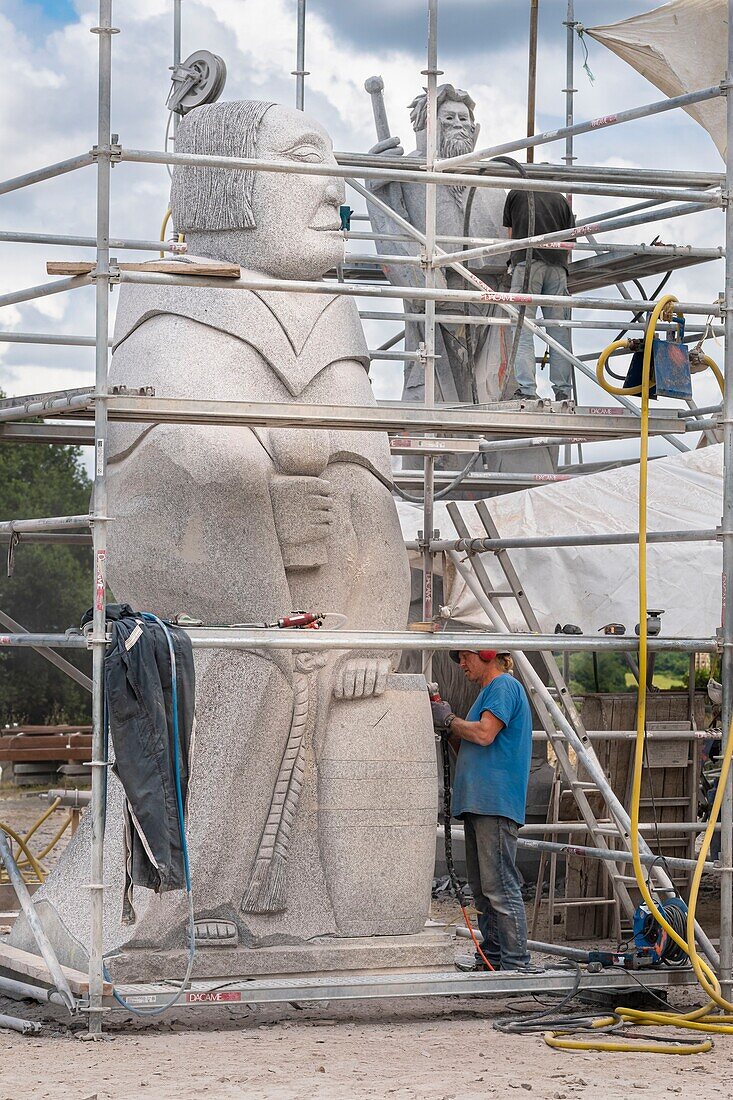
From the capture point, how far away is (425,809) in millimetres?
7523

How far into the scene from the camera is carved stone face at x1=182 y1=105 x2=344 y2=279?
7.70 m

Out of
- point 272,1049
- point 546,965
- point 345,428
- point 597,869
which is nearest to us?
point 272,1049

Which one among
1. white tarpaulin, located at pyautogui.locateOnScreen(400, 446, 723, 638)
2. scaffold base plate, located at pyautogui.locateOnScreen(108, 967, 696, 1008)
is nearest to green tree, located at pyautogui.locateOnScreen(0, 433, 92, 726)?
white tarpaulin, located at pyautogui.locateOnScreen(400, 446, 723, 638)

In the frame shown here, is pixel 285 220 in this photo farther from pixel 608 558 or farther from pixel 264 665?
pixel 608 558

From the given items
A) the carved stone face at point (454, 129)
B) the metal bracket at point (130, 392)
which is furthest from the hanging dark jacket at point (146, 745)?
the carved stone face at point (454, 129)

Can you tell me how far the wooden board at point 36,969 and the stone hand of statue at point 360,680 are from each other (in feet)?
5.51

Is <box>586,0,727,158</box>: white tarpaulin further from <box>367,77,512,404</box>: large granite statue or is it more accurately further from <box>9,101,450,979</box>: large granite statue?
<box>9,101,450,979</box>: large granite statue

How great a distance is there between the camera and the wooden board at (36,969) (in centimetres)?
639

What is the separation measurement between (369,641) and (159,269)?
68.3 inches

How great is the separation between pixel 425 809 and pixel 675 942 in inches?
49.2

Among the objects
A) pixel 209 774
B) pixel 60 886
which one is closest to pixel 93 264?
pixel 209 774

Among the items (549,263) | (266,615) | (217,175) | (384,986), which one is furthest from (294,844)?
(549,263)

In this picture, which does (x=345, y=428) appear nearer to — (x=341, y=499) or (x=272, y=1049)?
(x=341, y=499)

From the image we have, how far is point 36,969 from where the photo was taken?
22.3 feet
